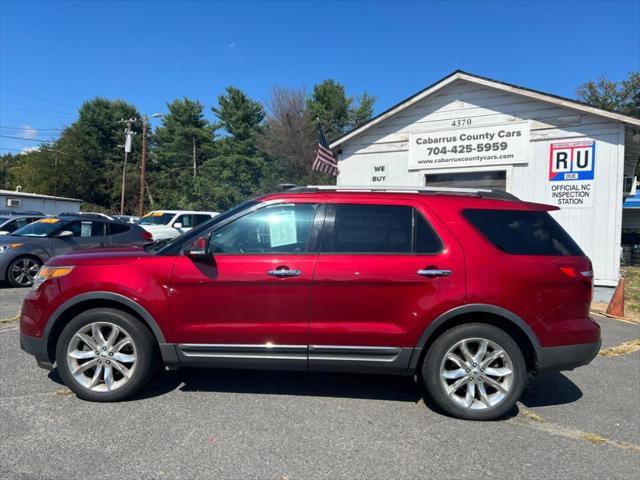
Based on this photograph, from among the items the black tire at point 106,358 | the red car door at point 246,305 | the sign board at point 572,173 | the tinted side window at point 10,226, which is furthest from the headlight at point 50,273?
the tinted side window at point 10,226

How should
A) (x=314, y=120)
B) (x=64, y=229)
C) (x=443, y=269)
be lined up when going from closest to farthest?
(x=443, y=269)
(x=64, y=229)
(x=314, y=120)

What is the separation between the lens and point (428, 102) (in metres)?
11.2

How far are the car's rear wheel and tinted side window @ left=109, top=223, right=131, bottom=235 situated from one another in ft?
5.16

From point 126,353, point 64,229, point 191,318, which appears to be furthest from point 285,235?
point 64,229

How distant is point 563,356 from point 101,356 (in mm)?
3770

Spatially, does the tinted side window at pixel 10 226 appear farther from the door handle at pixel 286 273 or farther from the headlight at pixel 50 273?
the door handle at pixel 286 273

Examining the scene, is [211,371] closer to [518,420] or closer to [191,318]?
[191,318]

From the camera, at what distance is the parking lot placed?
3.07 meters

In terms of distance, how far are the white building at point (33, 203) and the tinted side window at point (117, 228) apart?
26.0 m

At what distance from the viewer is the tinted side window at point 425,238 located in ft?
12.8

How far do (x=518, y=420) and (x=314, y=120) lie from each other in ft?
113

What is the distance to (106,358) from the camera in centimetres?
392

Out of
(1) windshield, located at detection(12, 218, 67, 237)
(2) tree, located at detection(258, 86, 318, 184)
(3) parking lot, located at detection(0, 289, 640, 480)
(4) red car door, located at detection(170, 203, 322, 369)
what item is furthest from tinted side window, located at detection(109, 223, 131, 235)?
(2) tree, located at detection(258, 86, 318, 184)

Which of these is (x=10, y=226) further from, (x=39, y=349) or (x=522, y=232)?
(x=522, y=232)
